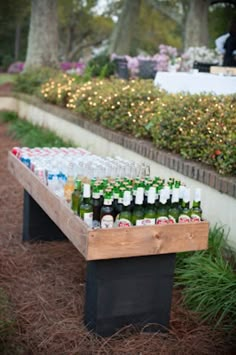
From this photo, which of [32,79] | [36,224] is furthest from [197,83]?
[32,79]

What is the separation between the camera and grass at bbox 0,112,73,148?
9188mm

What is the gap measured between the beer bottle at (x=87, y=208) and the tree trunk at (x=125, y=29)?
1850 cm

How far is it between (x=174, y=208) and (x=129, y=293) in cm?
62

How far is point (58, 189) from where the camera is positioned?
4051 millimetres

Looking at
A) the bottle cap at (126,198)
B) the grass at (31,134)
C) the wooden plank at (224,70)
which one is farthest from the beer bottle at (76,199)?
the grass at (31,134)

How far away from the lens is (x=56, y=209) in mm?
3773

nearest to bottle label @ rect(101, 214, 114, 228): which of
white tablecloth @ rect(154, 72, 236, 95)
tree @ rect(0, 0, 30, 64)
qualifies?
white tablecloth @ rect(154, 72, 236, 95)

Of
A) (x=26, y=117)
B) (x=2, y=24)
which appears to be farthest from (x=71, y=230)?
(x=2, y=24)

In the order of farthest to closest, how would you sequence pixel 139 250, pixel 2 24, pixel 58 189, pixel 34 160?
pixel 2 24, pixel 34 160, pixel 58 189, pixel 139 250

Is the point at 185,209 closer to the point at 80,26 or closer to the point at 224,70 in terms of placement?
the point at 224,70

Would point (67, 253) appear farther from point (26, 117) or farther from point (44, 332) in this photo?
point (26, 117)

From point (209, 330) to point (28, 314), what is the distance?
1.25 metres

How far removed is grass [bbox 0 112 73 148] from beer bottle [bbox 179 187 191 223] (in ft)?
18.6

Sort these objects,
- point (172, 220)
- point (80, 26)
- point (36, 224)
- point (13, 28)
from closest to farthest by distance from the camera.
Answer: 1. point (172, 220)
2. point (36, 224)
3. point (13, 28)
4. point (80, 26)
